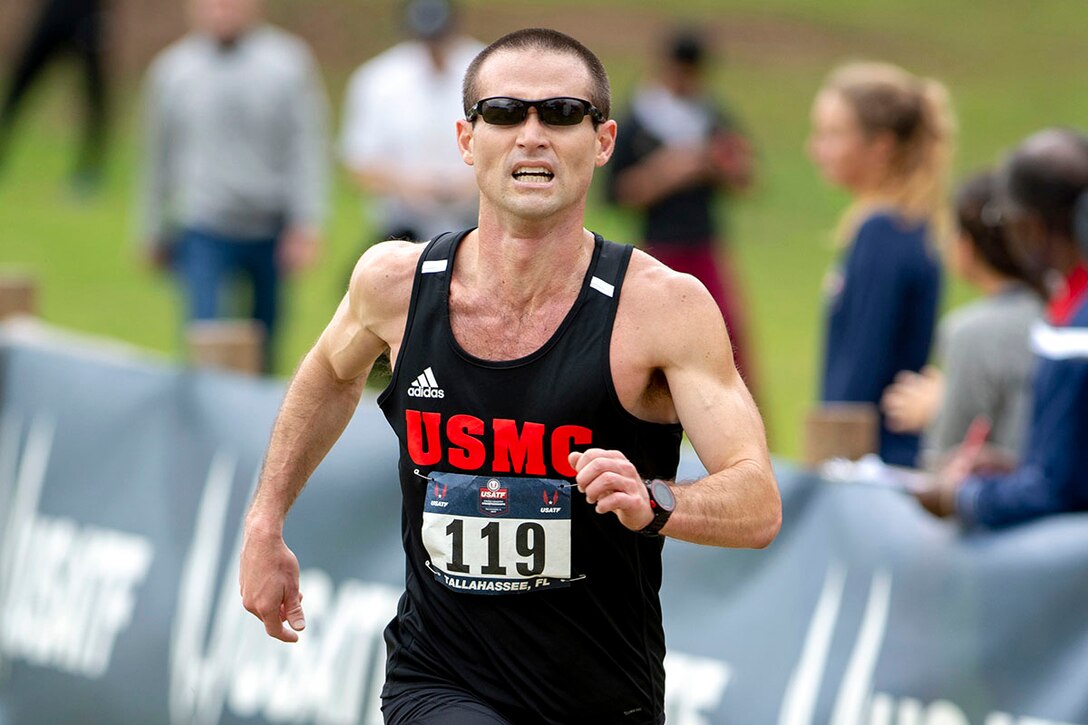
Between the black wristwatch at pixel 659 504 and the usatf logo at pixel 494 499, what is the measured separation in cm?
48

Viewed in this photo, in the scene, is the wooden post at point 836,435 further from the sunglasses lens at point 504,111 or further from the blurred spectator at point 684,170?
the blurred spectator at point 684,170

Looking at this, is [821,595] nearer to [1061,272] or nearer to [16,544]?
[1061,272]

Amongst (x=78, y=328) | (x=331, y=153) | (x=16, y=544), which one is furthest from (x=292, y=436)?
(x=331, y=153)

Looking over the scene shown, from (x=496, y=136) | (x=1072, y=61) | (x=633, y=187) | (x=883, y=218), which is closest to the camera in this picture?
(x=496, y=136)

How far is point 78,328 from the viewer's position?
57.0ft

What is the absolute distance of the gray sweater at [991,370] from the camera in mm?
6578

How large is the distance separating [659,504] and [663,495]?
3 centimetres

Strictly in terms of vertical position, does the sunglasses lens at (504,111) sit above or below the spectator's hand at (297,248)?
below

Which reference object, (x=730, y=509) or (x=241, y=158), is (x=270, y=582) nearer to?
(x=730, y=509)

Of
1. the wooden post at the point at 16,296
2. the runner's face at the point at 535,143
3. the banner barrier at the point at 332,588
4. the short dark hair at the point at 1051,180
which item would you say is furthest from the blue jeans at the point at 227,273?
the runner's face at the point at 535,143


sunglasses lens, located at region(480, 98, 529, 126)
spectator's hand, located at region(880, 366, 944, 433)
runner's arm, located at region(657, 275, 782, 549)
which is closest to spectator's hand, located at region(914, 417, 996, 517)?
spectator's hand, located at region(880, 366, 944, 433)

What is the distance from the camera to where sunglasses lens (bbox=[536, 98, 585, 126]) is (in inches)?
158

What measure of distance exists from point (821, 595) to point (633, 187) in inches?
237

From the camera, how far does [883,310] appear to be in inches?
281
